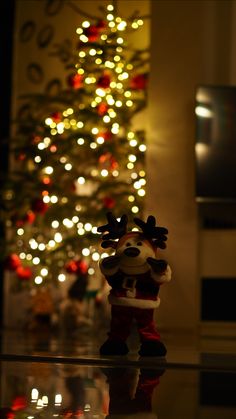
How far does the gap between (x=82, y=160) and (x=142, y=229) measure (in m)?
2.58

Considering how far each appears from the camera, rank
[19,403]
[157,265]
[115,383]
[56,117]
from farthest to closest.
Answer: [56,117]
[157,265]
[115,383]
[19,403]

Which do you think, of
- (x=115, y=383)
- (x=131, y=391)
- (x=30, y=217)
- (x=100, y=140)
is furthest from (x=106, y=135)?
(x=131, y=391)

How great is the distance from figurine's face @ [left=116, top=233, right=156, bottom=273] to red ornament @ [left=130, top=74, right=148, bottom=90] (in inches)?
101

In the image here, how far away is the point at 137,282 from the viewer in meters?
3.61

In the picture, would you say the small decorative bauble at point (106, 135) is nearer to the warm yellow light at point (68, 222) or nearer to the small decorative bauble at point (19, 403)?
the warm yellow light at point (68, 222)

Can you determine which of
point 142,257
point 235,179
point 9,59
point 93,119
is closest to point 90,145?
point 93,119

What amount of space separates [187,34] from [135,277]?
8.39 feet

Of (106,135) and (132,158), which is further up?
(106,135)

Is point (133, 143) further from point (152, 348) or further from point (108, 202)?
point (152, 348)

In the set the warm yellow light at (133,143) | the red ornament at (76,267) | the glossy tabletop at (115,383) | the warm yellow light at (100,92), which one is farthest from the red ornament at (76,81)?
the glossy tabletop at (115,383)

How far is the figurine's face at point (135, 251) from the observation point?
3562 millimetres

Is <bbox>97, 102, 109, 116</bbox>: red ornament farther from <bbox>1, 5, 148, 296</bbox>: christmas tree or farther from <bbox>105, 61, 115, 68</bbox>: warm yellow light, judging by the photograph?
<bbox>105, 61, 115, 68</bbox>: warm yellow light

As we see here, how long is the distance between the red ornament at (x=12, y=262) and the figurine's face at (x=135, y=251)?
102 inches

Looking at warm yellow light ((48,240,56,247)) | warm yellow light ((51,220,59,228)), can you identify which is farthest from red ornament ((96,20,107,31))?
warm yellow light ((48,240,56,247))
